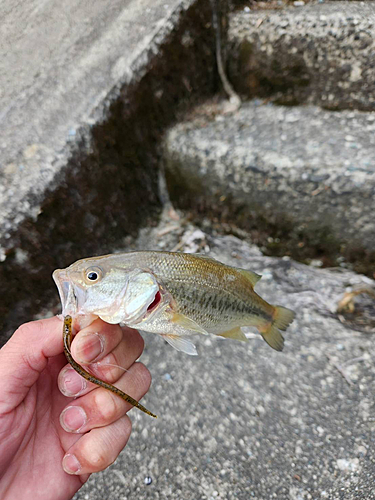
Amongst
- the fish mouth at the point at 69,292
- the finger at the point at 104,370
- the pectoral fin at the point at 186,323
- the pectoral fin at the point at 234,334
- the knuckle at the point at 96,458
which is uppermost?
the fish mouth at the point at 69,292

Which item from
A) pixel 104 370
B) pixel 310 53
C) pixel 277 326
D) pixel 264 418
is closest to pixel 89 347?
pixel 104 370

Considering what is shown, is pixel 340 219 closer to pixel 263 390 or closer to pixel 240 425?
pixel 263 390

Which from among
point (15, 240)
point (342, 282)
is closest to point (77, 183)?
point (15, 240)

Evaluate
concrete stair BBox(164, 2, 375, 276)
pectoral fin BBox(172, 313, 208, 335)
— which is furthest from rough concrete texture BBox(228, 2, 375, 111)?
pectoral fin BBox(172, 313, 208, 335)

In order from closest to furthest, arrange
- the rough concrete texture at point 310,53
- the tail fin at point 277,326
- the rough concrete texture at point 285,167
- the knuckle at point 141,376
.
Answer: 1. the knuckle at point 141,376
2. the tail fin at point 277,326
3. the rough concrete texture at point 285,167
4. the rough concrete texture at point 310,53

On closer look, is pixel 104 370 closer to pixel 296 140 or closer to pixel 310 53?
pixel 296 140

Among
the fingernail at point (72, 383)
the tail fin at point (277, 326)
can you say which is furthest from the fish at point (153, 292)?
the tail fin at point (277, 326)

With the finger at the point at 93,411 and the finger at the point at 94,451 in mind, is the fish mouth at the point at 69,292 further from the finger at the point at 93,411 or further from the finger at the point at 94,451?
the finger at the point at 94,451
